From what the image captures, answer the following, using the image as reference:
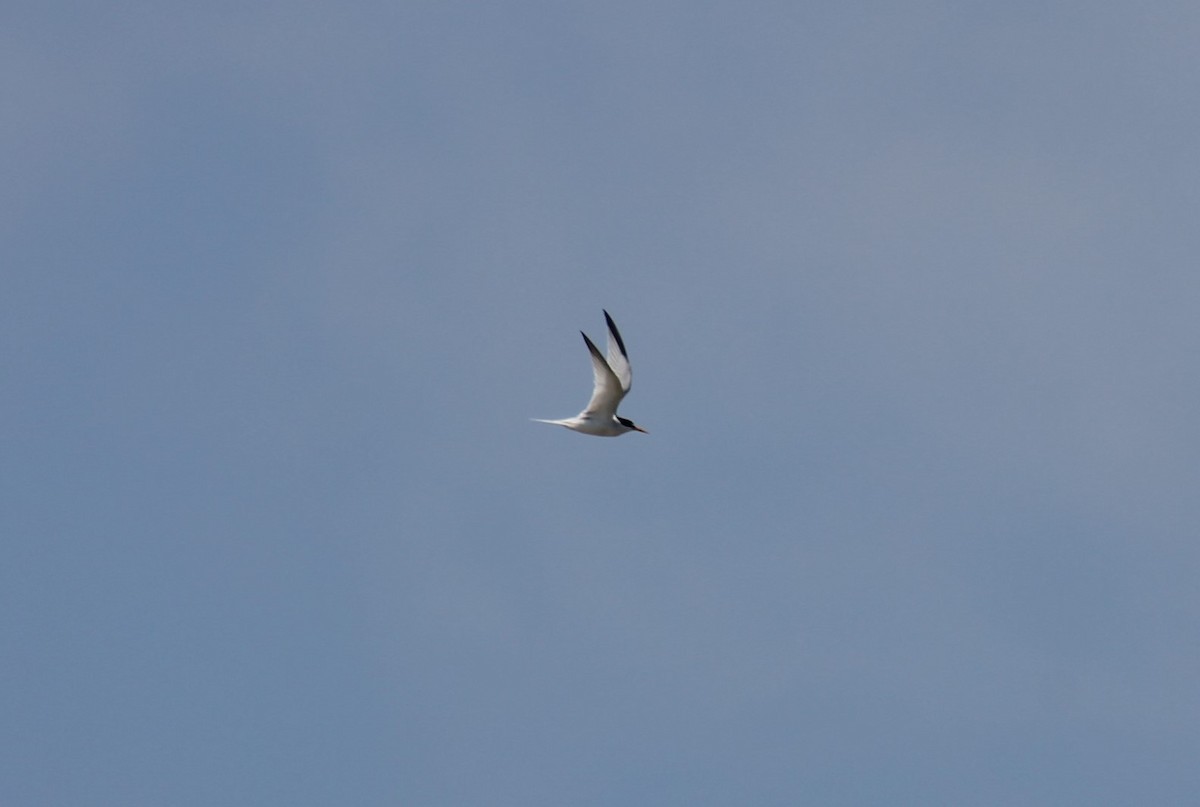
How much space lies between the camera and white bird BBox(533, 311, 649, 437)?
243 feet

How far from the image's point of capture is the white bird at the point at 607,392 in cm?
7412

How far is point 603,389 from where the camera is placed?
7462cm

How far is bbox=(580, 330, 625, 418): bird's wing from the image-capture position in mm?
73938

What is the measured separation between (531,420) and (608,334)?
10.5ft

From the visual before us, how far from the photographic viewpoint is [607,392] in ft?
245

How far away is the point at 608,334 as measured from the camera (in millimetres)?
74312

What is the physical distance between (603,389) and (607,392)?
0.43ft

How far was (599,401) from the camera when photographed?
7500 centimetres

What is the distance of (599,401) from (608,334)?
1.69 m

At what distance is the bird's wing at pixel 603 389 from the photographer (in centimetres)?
7394

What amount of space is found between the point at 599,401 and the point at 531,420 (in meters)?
3.01
